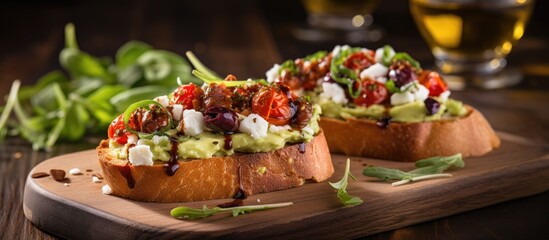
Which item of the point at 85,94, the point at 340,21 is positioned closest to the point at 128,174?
the point at 85,94

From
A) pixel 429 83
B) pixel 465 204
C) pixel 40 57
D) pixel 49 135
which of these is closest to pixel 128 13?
pixel 40 57

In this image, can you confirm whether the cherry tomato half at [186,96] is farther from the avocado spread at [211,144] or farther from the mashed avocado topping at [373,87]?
the mashed avocado topping at [373,87]

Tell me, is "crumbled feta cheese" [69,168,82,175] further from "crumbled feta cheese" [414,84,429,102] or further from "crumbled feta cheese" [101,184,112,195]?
"crumbled feta cheese" [414,84,429,102]

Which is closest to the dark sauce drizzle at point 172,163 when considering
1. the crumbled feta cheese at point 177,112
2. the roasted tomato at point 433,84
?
the crumbled feta cheese at point 177,112

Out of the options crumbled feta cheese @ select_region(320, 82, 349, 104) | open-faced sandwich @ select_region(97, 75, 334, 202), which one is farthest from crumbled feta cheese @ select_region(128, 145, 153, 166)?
crumbled feta cheese @ select_region(320, 82, 349, 104)

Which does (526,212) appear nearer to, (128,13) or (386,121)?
(386,121)

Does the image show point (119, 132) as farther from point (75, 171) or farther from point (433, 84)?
A: point (433, 84)
